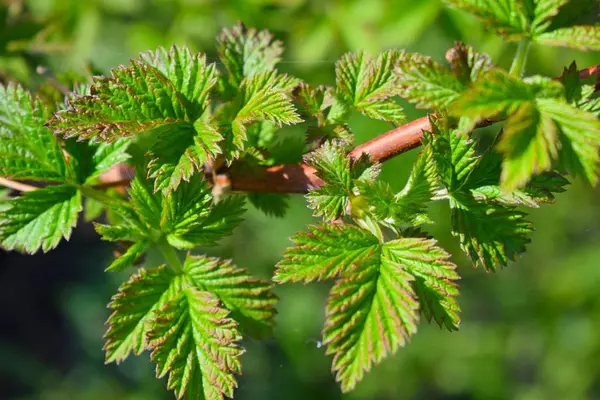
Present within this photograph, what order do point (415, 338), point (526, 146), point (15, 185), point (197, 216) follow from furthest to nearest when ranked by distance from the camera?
1. point (415, 338)
2. point (15, 185)
3. point (197, 216)
4. point (526, 146)

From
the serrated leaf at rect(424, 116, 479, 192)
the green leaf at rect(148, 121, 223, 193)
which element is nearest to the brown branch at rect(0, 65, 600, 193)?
the serrated leaf at rect(424, 116, 479, 192)

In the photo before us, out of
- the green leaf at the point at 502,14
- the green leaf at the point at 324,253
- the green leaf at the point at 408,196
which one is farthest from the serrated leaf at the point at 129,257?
the green leaf at the point at 502,14

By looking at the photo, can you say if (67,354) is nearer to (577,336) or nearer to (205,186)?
(577,336)

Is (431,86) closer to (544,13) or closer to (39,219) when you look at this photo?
(544,13)

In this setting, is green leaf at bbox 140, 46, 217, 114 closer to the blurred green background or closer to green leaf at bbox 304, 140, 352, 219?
green leaf at bbox 304, 140, 352, 219

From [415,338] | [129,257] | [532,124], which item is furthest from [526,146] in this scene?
[415,338]

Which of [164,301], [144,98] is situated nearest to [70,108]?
[144,98]

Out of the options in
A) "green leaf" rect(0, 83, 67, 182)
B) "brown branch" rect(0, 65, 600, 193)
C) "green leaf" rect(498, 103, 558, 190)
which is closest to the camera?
"green leaf" rect(498, 103, 558, 190)
